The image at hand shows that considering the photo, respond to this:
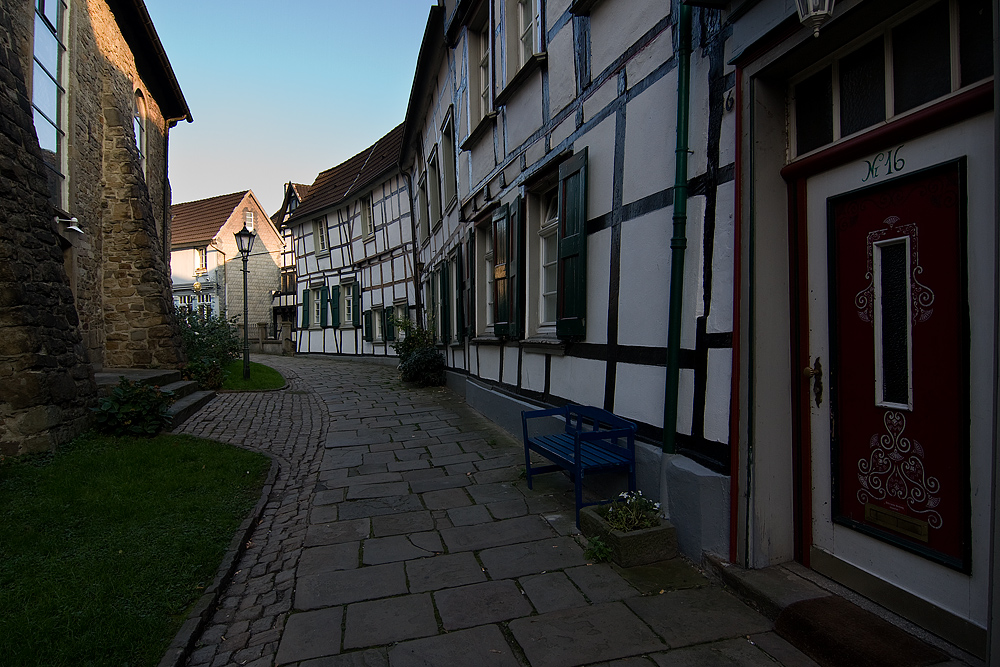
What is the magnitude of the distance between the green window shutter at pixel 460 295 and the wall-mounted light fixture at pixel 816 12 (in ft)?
23.9

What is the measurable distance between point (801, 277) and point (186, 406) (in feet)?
26.2

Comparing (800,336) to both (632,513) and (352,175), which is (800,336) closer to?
(632,513)

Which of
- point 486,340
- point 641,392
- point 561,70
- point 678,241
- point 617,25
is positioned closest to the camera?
point 678,241

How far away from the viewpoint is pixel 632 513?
11.3 feet

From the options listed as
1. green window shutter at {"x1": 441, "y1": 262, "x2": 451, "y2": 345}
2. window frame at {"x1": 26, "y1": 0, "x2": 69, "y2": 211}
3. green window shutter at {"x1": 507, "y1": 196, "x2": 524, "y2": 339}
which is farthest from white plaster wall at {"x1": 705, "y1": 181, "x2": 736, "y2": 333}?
window frame at {"x1": 26, "y1": 0, "x2": 69, "y2": 211}

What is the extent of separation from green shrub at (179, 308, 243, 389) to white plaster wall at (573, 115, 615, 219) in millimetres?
8680

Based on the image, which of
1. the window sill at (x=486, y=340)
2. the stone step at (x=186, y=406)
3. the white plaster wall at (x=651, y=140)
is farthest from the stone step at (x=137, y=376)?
the white plaster wall at (x=651, y=140)

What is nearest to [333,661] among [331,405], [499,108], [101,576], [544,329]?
[101,576]

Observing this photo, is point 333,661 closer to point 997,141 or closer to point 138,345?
point 997,141

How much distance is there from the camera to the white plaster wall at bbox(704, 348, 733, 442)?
312 cm

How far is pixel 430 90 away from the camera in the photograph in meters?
11.6

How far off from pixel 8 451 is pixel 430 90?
9.21 metres

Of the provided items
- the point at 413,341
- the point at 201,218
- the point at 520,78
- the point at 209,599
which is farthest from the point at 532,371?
the point at 201,218

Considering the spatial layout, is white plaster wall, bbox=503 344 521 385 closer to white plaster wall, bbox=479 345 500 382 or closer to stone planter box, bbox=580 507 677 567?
white plaster wall, bbox=479 345 500 382
